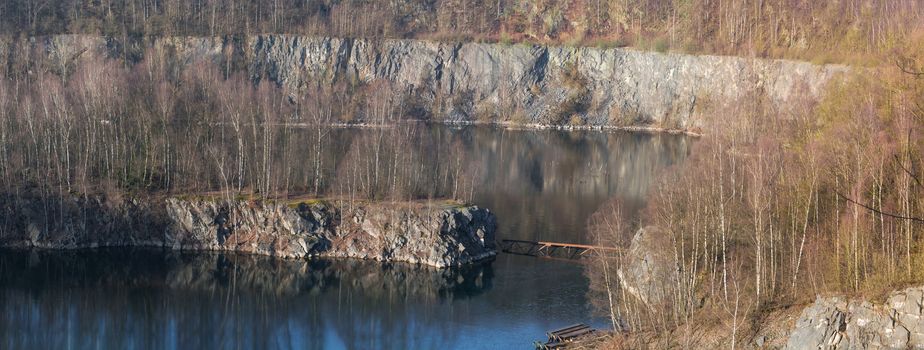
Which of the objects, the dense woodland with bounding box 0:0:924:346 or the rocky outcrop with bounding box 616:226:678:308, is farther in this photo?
the rocky outcrop with bounding box 616:226:678:308

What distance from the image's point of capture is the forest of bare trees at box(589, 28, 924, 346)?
2805 cm

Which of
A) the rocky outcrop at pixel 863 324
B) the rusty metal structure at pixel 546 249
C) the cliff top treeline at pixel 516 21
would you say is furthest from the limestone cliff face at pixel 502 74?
the rocky outcrop at pixel 863 324

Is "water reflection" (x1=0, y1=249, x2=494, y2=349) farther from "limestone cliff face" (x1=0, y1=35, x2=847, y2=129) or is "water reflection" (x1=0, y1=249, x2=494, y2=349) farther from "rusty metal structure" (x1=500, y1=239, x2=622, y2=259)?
"limestone cliff face" (x1=0, y1=35, x2=847, y2=129)

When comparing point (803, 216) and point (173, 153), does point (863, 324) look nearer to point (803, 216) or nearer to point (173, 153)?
point (803, 216)

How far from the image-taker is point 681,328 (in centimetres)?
3119

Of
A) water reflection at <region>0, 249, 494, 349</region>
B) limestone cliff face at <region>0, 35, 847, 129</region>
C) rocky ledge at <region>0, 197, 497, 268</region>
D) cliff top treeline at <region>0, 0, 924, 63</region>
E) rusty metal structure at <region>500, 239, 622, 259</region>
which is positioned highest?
cliff top treeline at <region>0, 0, 924, 63</region>

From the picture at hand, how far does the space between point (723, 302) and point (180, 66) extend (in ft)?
244

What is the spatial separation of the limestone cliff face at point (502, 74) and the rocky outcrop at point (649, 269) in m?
64.4

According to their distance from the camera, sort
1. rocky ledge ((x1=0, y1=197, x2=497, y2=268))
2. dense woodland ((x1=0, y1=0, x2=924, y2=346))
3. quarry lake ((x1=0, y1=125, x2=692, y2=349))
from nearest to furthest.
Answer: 1. dense woodland ((x1=0, y1=0, x2=924, y2=346))
2. quarry lake ((x1=0, y1=125, x2=692, y2=349))
3. rocky ledge ((x1=0, y1=197, x2=497, y2=268))

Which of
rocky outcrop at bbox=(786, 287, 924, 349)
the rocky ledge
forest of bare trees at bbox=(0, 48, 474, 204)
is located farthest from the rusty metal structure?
rocky outcrop at bbox=(786, 287, 924, 349)

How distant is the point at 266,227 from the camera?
4972 cm

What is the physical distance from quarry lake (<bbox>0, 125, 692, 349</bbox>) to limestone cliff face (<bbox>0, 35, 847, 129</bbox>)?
50.5 meters

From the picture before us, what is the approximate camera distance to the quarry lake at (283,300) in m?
38.5

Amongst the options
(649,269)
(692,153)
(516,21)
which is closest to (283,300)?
(649,269)
